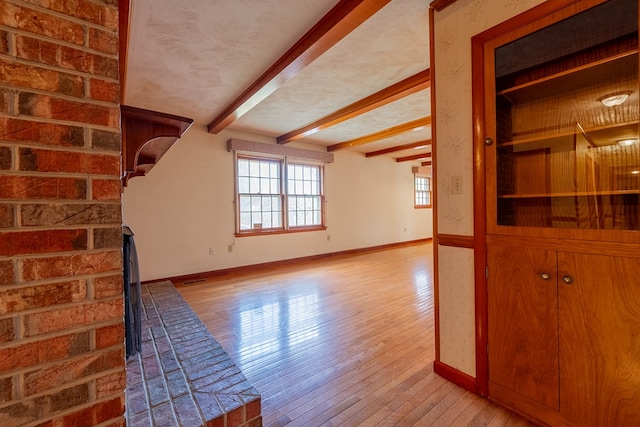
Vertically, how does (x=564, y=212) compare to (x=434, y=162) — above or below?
below

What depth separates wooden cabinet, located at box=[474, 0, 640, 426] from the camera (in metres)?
1.25

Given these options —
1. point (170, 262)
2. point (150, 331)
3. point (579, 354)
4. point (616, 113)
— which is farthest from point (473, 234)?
point (170, 262)

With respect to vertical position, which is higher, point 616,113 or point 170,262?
point 616,113

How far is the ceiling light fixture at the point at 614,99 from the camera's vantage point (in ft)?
4.24

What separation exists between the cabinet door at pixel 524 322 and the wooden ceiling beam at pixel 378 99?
1992mm

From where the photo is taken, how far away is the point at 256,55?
2492mm

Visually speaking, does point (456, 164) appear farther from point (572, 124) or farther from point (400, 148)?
point (400, 148)

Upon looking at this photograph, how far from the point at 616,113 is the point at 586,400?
136cm

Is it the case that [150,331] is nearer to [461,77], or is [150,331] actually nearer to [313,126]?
[461,77]

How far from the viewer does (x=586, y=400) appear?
52.8 inches

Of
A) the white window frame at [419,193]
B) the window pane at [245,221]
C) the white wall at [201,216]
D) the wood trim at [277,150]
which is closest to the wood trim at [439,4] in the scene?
the wood trim at [277,150]

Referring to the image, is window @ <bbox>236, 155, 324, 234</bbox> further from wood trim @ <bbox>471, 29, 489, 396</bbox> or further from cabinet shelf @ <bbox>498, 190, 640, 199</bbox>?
cabinet shelf @ <bbox>498, 190, 640, 199</bbox>

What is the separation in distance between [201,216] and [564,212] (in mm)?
4435

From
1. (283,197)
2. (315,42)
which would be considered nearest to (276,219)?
(283,197)
